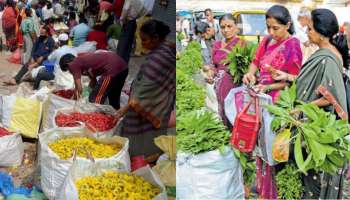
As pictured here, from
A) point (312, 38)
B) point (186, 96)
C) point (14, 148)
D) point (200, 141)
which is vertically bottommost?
point (14, 148)

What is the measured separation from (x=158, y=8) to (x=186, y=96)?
1293 mm

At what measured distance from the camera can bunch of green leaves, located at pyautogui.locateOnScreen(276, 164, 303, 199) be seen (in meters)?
2.69

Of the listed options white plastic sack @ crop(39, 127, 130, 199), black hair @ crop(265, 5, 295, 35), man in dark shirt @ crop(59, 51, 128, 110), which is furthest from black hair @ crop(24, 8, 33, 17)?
black hair @ crop(265, 5, 295, 35)

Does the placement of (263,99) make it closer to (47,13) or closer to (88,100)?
(88,100)

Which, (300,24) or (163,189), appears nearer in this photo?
(300,24)

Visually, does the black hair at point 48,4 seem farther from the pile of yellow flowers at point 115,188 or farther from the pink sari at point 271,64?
the pink sari at point 271,64

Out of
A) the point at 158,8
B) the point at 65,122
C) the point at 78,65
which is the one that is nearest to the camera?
the point at 158,8

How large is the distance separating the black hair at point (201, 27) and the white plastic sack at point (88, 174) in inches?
44.9

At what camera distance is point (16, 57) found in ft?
20.0

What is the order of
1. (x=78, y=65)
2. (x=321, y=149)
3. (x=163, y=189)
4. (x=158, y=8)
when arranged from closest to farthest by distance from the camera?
1. (x=321, y=149)
2. (x=163, y=189)
3. (x=158, y=8)
4. (x=78, y=65)

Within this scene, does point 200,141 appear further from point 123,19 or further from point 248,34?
point 123,19

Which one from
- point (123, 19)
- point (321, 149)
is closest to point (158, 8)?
point (123, 19)

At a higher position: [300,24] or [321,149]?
[300,24]

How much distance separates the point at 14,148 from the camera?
4.80 meters
